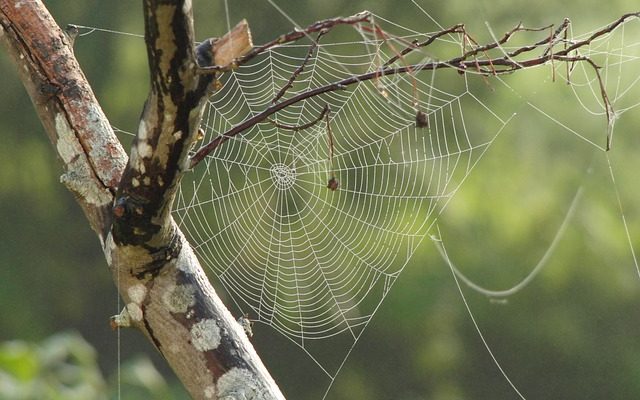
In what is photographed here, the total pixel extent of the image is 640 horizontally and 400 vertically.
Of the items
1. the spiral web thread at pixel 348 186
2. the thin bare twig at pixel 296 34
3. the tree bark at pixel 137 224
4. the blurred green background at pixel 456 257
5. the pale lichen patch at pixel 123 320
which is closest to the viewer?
the thin bare twig at pixel 296 34

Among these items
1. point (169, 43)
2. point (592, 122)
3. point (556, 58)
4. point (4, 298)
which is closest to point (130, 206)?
point (169, 43)

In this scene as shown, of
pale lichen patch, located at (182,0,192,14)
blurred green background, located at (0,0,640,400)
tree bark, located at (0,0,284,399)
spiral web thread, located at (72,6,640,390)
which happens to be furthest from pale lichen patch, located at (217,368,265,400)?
blurred green background, located at (0,0,640,400)

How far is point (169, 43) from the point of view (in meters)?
0.75

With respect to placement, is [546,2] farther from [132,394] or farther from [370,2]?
[132,394]

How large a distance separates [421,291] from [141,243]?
242 cm

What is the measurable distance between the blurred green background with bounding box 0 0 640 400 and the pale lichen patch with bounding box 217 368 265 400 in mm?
1638

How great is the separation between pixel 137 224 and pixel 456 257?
232 centimetres

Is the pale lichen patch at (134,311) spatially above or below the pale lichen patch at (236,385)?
above

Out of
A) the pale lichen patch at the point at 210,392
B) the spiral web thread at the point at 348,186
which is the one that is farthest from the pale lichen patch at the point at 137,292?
the spiral web thread at the point at 348,186

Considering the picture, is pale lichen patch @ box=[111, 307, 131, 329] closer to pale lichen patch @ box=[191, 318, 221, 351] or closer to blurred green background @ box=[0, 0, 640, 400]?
pale lichen patch @ box=[191, 318, 221, 351]

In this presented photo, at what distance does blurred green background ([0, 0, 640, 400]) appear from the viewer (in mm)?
3045

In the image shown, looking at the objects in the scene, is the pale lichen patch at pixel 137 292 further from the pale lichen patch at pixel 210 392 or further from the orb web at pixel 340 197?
the orb web at pixel 340 197

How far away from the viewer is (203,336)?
97cm

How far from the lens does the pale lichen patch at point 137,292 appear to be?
0.97m
